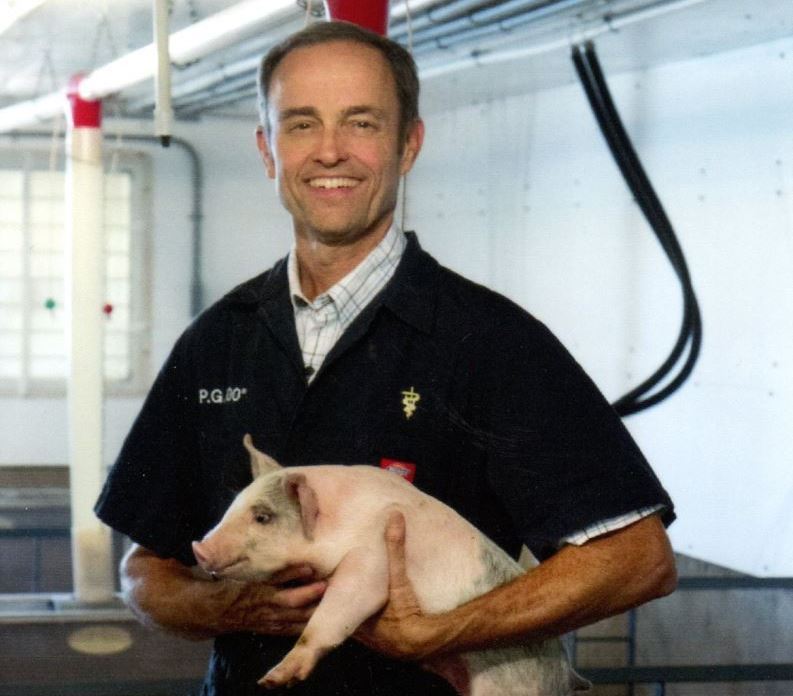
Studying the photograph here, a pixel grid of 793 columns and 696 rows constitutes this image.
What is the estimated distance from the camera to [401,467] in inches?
47.6

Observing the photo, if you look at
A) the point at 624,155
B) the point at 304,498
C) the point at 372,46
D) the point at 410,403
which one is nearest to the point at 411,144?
the point at 372,46

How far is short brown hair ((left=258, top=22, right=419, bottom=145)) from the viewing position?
1258 mm

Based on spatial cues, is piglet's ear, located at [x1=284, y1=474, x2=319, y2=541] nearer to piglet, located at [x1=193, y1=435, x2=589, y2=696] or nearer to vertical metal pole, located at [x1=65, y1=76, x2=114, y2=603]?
piglet, located at [x1=193, y1=435, x2=589, y2=696]

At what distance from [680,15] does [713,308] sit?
3.03 ft

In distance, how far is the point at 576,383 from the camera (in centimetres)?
118

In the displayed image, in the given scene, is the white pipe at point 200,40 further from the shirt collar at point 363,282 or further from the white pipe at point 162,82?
the shirt collar at point 363,282

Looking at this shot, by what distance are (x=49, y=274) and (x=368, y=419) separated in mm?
5574

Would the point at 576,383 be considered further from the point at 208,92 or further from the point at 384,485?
the point at 208,92

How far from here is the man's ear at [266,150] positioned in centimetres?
130

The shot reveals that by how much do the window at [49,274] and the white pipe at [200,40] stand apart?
2224 mm

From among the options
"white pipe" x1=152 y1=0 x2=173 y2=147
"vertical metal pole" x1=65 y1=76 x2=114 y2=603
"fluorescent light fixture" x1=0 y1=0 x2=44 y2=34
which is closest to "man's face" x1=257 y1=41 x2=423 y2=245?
"white pipe" x1=152 y1=0 x2=173 y2=147

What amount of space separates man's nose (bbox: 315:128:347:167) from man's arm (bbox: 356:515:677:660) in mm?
331

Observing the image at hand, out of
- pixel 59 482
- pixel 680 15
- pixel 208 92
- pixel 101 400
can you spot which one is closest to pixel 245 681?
pixel 680 15

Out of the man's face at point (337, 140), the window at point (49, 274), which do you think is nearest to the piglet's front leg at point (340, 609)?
the man's face at point (337, 140)
